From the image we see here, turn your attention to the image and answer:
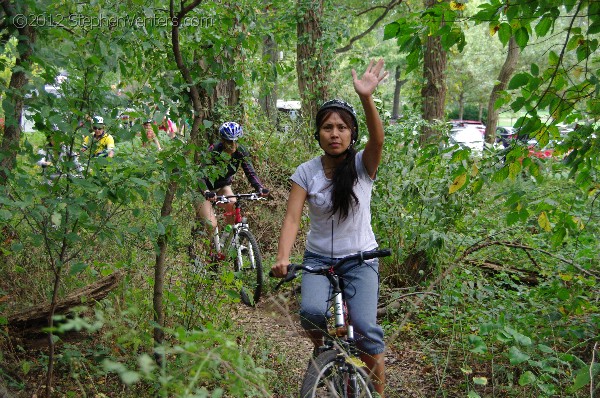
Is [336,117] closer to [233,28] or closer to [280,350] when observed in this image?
[233,28]

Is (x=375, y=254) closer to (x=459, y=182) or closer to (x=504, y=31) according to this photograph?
(x=459, y=182)

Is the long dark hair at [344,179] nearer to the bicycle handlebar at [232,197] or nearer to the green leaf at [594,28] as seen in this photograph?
the green leaf at [594,28]

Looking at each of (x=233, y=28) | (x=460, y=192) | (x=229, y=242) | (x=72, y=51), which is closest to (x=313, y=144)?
(x=229, y=242)

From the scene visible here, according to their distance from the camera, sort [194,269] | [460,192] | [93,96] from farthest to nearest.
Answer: [460,192], [194,269], [93,96]

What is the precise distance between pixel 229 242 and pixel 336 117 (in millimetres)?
3887

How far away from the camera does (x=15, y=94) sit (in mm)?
3395

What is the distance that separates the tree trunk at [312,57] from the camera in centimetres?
1247

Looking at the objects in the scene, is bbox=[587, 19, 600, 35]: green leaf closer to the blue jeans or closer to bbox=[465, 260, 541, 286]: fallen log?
the blue jeans

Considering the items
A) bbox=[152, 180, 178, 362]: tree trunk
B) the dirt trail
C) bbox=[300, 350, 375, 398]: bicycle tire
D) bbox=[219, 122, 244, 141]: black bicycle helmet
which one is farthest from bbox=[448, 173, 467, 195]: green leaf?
bbox=[219, 122, 244, 141]: black bicycle helmet

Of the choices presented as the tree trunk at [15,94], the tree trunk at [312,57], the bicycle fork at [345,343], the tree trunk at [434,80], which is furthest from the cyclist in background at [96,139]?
the tree trunk at [434,80]

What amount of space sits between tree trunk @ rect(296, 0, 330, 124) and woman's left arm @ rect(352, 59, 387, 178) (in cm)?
832

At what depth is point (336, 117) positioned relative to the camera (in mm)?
3994

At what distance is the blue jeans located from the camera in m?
3.75

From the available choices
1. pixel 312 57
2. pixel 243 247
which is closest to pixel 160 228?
pixel 243 247
